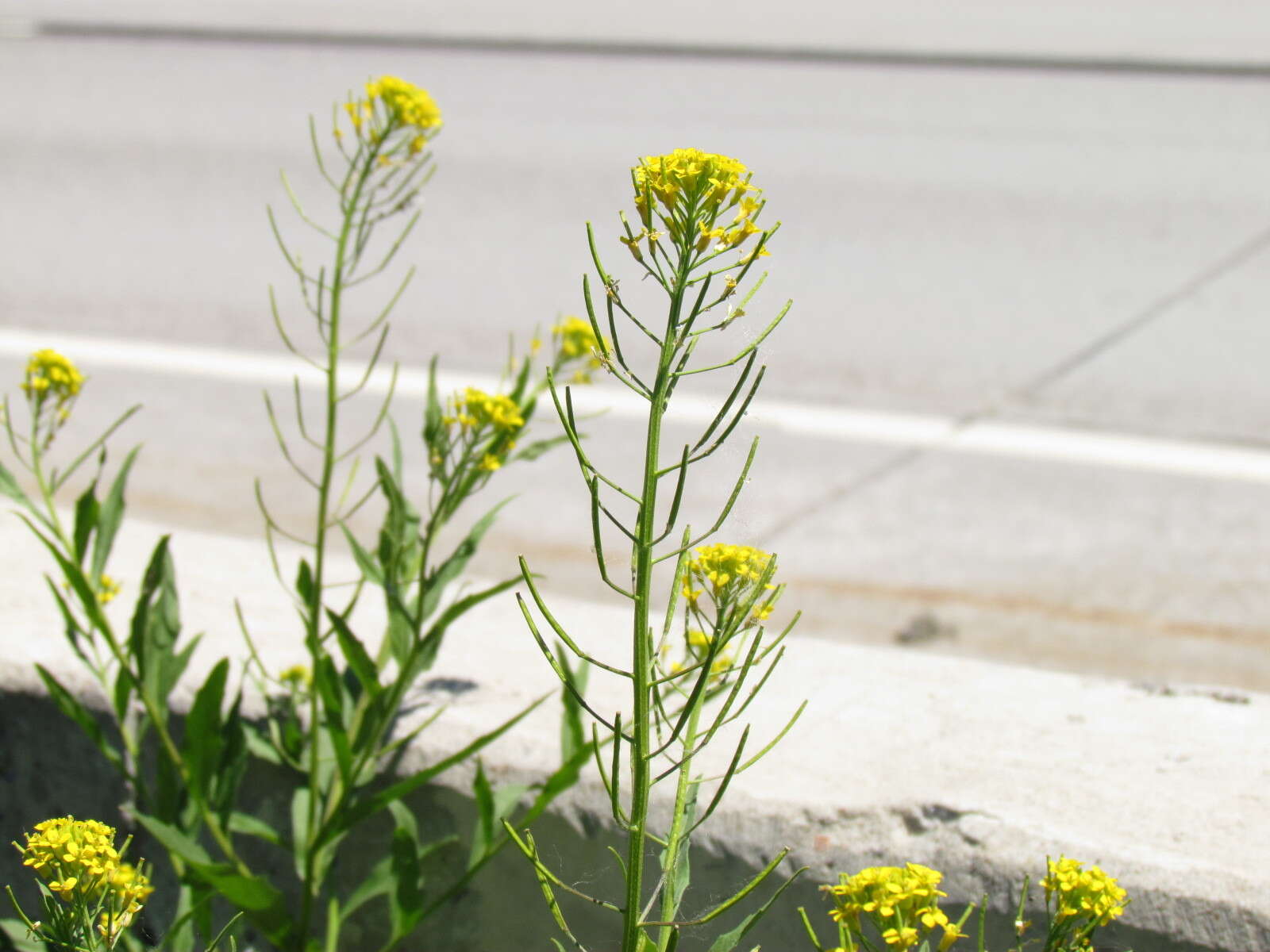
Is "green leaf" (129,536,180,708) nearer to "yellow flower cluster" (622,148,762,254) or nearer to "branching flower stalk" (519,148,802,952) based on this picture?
"branching flower stalk" (519,148,802,952)

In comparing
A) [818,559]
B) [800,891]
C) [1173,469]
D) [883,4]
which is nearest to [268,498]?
[818,559]

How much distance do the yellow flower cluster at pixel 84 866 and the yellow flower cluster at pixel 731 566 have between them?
61 cm

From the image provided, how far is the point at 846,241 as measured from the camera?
7.83 meters

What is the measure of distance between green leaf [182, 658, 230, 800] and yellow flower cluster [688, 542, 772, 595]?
823 millimetres

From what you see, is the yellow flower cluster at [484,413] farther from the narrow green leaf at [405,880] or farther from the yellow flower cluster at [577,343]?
the narrow green leaf at [405,880]

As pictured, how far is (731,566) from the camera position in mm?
1272

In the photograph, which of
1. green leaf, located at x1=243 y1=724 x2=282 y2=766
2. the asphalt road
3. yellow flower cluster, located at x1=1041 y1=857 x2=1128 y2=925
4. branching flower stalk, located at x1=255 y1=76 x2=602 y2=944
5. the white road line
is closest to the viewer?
yellow flower cluster, located at x1=1041 y1=857 x2=1128 y2=925

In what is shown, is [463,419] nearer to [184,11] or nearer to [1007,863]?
[1007,863]

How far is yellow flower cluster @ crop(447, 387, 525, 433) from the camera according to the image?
5.73 feet

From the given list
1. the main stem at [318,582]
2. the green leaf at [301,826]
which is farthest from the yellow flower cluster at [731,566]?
the green leaf at [301,826]

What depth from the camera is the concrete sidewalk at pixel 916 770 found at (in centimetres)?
172

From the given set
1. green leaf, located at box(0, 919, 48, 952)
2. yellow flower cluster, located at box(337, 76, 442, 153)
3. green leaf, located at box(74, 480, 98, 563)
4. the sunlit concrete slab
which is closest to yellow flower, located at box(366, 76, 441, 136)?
yellow flower cluster, located at box(337, 76, 442, 153)

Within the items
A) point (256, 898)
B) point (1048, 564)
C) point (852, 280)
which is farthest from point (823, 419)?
point (256, 898)

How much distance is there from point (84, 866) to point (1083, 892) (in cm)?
91
